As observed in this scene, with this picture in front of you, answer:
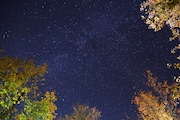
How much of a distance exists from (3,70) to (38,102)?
3737mm

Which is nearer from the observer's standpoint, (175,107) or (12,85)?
(12,85)

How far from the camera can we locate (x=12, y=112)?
1689 centimetres

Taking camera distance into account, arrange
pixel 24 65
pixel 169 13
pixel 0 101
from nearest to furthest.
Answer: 1. pixel 169 13
2. pixel 0 101
3. pixel 24 65

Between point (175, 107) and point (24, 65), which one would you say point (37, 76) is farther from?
point (175, 107)

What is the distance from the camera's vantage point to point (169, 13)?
Answer: 8.83 m

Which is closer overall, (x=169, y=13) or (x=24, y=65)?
(x=169, y=13)

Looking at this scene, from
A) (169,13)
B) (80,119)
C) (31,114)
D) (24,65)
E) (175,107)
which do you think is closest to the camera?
(169,13)

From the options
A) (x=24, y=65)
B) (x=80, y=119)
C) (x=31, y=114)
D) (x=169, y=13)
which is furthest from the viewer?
(x=80, y=119)

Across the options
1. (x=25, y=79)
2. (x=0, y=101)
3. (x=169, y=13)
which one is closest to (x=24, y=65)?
(x=25, y=79)

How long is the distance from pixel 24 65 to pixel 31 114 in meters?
4.33

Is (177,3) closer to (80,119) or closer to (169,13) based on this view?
(169,13)

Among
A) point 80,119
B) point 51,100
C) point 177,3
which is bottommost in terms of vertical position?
point 177,3

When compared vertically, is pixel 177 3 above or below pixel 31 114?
below

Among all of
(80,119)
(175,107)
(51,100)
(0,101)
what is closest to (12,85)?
(0,101)
